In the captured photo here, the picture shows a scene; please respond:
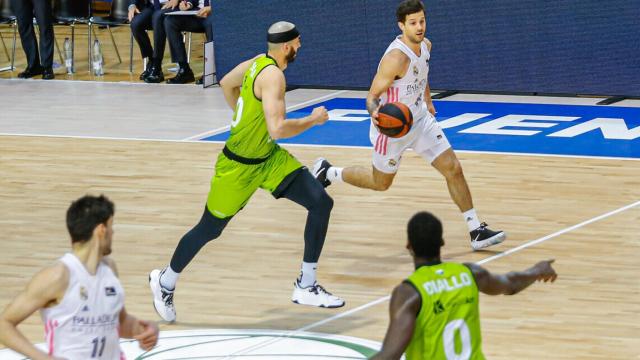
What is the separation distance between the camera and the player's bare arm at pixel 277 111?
310 inches

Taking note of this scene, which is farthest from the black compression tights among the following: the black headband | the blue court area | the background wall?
the background wall

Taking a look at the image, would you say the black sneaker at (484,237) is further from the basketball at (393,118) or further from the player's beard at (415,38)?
the player's beard at (415,38)

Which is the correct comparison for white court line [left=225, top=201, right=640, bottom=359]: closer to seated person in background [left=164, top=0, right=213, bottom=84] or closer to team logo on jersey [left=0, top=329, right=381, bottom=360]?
team logo on jersey [left=0, top=329, right=381, bottom=360]

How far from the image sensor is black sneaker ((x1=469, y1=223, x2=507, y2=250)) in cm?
1006

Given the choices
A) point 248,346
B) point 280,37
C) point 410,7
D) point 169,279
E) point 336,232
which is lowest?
point 336,232

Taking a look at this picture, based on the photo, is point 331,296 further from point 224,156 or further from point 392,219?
point 392,219

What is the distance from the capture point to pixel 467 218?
10.1 metres

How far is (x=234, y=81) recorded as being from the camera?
8.52 metres

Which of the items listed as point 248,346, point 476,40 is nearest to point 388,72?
point 248,346

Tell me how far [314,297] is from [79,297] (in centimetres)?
351

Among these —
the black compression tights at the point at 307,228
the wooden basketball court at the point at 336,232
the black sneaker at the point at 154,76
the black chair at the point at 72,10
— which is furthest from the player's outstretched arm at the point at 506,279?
the black chair at the point at 72,10

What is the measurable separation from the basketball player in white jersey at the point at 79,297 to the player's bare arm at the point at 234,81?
129 inches

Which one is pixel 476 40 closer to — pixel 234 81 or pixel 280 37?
pixel 234 81

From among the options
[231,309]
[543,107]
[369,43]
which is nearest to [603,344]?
[231,309]
